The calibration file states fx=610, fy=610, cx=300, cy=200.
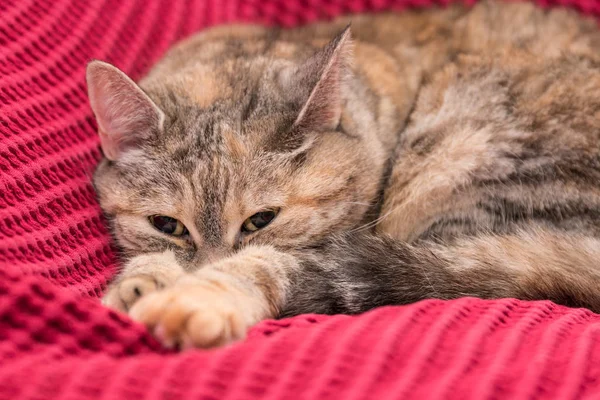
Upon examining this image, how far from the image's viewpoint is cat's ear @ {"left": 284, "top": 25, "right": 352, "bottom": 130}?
1.14 m

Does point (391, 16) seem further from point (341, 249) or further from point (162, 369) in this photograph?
point (162, 369)

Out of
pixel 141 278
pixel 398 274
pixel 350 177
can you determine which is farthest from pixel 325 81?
pixel 141 278

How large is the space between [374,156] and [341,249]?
1.09 feet

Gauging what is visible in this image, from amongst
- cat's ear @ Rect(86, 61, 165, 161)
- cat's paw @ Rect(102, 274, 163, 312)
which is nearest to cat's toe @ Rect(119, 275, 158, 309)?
cat's paw @ Rect(102, 274, 163, 312)

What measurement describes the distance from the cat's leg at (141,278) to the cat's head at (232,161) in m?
0.06

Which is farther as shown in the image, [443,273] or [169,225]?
[169,225]

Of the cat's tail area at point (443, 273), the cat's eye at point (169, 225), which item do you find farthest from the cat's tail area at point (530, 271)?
the cat's eye at point (169, 225)

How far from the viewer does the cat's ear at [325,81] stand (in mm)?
1136

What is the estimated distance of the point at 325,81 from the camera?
3.82 feet

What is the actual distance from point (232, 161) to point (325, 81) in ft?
0.77

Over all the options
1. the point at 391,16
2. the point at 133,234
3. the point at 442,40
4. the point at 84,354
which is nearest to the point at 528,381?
the point at 84,354

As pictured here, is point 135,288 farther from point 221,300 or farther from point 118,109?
point 118,109

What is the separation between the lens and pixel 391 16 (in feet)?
5.76

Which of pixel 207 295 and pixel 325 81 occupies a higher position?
pixel 325 81
